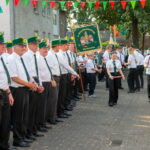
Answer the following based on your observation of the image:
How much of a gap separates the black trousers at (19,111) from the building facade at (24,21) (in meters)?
24.1

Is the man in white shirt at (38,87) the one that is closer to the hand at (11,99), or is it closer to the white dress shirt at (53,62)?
the hand at (11,99)

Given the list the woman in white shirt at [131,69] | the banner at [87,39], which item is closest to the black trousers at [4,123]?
the banner at [87,39]

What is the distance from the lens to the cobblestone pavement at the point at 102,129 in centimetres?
798

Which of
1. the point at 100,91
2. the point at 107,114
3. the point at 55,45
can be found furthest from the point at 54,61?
the point at 100,91

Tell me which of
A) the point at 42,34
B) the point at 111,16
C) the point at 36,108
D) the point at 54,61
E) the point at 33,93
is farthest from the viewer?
the point at 42,34

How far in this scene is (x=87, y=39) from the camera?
15.5 metres

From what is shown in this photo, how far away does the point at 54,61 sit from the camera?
33.6ft

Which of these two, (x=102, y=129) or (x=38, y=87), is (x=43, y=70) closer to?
(x=38, y=87)

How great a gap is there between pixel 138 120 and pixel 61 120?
2.05 metres

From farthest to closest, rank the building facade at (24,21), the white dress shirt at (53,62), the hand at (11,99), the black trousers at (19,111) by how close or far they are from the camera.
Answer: the building facade at (24,21)
the white dress shirt at (53,62)
the black trousers at (19,111)
the hand at (11,99)

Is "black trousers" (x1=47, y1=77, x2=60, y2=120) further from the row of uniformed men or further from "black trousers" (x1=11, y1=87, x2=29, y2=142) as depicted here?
"black trousers" (x1=11, y1=87, x2=29, y2=142)

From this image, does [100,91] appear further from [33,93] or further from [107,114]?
[33,93]

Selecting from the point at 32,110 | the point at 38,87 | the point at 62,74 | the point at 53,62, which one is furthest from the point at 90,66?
the point at 38,87

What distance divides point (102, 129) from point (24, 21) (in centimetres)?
2593
